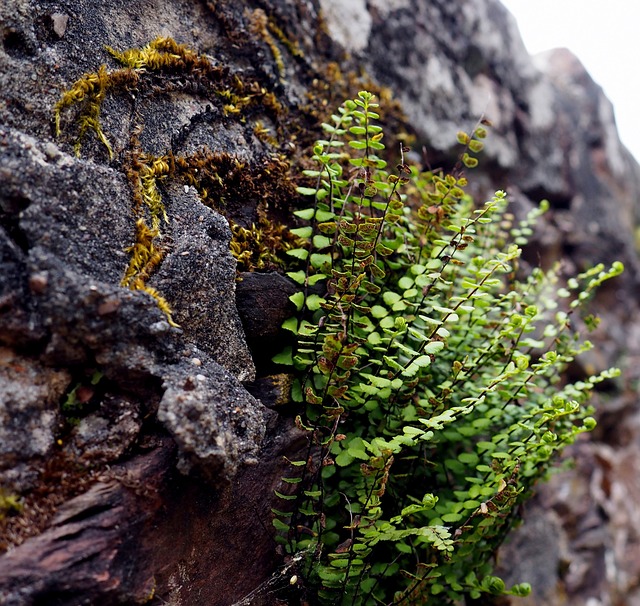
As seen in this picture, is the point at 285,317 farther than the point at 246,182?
No

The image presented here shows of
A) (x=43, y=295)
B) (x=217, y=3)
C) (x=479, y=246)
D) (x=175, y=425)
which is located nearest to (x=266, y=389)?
(x=175, y=425)

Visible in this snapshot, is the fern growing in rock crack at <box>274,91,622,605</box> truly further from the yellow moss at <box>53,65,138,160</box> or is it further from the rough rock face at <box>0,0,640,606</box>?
the yellow moss at <box>53,65,138,160</box>

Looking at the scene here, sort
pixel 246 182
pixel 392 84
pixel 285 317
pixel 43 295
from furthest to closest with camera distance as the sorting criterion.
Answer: pixel 392 84 → pixel 246 182 → pixel 285 317 → pixel 43 295

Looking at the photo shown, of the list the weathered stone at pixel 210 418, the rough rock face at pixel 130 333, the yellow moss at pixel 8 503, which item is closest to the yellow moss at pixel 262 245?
the rough rock face at pixel 130 333

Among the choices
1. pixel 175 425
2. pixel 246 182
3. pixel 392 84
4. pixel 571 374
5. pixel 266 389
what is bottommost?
pixel 571 374

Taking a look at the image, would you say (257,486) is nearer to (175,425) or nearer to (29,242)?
(175,425)

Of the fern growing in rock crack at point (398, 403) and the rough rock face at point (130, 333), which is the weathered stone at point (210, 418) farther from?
the fern growing in rock crack at point (398, 403)

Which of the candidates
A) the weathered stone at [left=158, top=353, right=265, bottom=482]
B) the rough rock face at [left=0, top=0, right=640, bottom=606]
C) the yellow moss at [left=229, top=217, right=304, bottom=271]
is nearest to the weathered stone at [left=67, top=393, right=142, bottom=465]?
the rough rock face at [left=0, top=0, right=640, bottom=606]

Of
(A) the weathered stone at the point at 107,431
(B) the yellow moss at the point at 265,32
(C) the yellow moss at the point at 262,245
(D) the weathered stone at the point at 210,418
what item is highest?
(B) the yellow moss at the point at 265,32

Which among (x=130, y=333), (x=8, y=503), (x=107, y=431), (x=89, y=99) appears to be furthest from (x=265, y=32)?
(x=8, y=503)
